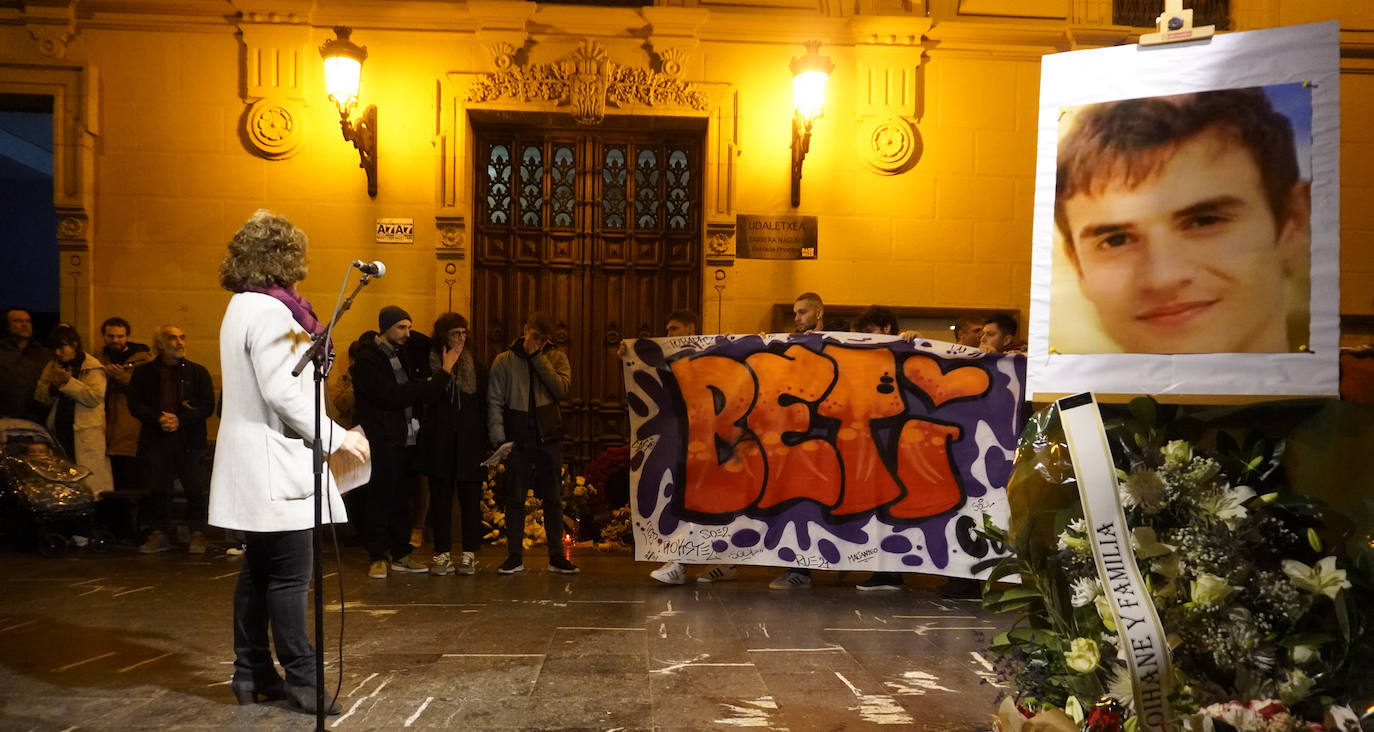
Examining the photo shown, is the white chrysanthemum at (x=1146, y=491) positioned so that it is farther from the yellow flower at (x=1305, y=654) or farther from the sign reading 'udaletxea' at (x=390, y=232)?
the sign reading 'udaletxea' at (x=390, y=232)

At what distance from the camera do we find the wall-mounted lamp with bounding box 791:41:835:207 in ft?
30.2

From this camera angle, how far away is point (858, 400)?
700cm

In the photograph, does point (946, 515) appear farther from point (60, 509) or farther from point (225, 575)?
point (60, 509)

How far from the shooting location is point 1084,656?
278 cm

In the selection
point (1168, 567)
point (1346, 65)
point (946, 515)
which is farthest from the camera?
point (1346, 65)

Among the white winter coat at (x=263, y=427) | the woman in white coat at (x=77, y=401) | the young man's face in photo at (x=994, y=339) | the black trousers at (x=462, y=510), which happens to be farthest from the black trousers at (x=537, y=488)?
the woman in white coat at (x=77, y=401)

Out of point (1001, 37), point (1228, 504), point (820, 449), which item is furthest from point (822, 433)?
point (1001, 37)

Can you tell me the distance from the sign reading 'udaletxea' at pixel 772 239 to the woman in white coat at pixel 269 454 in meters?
5.98

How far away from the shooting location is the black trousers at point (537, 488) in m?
7.50

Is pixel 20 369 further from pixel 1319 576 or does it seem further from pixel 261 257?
pixel 1319 576

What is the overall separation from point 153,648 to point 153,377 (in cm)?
410

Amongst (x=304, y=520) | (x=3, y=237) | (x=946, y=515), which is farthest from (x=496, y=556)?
(x=3, y=237)

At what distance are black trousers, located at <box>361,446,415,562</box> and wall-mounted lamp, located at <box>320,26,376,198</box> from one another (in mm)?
3292

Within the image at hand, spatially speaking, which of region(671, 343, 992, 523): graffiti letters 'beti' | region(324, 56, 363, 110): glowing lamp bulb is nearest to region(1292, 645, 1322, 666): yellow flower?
region(671, 343, 992, 523): graffiti letters 'beti'
